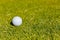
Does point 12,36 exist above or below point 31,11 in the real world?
below

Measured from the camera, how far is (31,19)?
436 cm

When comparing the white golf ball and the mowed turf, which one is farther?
the white golf ball

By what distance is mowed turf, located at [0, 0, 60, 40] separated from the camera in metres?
3.79

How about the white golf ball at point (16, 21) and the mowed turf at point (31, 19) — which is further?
the white golf ball at point (16, 21)

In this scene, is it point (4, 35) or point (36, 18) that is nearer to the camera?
point (4, 35)

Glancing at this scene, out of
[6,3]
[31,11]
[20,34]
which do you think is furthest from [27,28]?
[6,3]

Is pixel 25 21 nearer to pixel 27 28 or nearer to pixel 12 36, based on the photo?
pixel 27 28

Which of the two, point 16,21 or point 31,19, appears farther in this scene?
point 31,19

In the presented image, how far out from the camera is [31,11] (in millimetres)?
4750

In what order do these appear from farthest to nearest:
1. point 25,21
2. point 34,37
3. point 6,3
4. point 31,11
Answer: point 6,3
point 31,11
point 25,21
point 34,37

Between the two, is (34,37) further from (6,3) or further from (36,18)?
(6,3)

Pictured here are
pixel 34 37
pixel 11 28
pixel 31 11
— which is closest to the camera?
pixel 34 37

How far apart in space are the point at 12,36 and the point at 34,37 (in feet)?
1.69

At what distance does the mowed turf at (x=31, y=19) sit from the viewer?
12.4 feet
